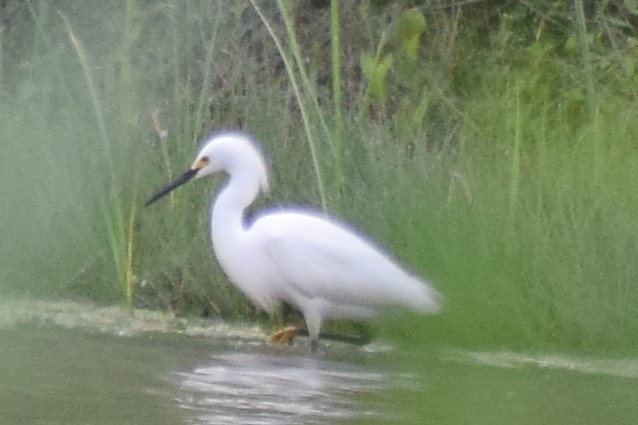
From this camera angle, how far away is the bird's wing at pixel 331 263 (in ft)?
21.4

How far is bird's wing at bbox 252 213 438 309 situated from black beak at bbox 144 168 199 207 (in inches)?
20.3

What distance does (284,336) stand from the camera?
6.66 meters

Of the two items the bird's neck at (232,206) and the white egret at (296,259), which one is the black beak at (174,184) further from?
the bird's neck at (232,206)

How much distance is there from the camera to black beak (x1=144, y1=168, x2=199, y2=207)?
6.92m

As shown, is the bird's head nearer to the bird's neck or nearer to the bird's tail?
the bird's neck

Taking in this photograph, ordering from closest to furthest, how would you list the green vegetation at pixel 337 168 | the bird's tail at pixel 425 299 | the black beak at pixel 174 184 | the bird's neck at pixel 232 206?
the bird's tail at pixel 425 299 < the green vegetation at pixel 337 168 < the bird's neck at pixel 232 206 < the black beak at pixel 174 184

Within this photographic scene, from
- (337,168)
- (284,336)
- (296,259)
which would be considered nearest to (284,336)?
(284,336)

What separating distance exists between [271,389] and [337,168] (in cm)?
171

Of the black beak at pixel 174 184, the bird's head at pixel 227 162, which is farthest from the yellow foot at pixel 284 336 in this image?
the black beak at pixel 174 184

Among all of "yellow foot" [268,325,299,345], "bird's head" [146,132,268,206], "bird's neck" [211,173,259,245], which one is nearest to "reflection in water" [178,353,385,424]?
"yellow foot" [268,325,299,345]

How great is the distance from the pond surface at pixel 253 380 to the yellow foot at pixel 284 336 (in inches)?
2.7

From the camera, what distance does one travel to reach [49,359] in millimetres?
5598

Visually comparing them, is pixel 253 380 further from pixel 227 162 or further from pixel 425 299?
pixel 227 162

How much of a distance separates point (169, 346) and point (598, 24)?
473 cm
